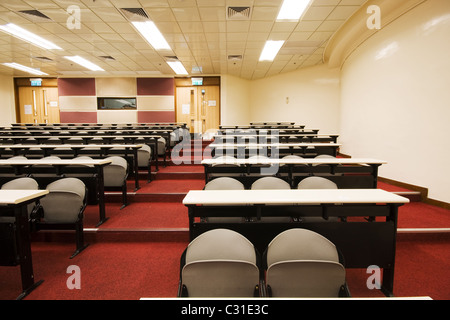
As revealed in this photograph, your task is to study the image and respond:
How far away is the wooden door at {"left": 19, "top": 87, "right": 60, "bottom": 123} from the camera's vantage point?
12352 millimetres

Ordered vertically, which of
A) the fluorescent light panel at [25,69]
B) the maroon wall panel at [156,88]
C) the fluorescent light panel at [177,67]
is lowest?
the maroon wall panel at [156,88]

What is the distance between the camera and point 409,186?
4523 mm

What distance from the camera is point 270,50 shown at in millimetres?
8352

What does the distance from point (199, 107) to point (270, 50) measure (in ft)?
16.0

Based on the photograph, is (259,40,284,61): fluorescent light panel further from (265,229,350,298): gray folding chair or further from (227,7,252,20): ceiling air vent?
(265,229,350,298): gray folding chair

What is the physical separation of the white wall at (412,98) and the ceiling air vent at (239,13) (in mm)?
2851

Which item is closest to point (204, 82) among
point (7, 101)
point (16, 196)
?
point (7, 101)

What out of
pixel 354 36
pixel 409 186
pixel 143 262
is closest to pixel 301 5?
pixel 354 36

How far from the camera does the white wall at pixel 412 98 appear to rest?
13.2 ft

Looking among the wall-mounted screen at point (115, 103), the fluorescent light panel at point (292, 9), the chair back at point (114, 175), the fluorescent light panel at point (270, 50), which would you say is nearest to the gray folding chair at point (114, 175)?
the chair back at point (114, 175)

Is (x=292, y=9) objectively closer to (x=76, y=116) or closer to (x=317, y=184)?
(x=317, y=184)

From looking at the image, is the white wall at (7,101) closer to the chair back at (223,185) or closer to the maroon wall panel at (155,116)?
the maroon wall panel at (155,116)
